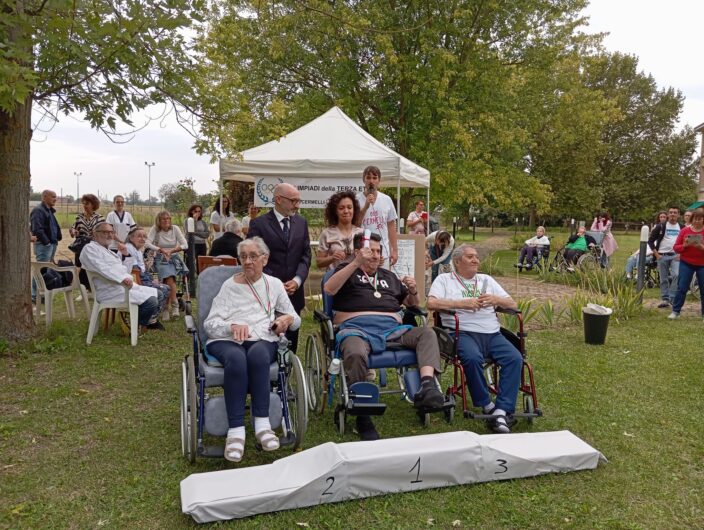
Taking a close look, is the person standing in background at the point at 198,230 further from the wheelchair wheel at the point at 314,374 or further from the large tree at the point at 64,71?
the wheelchair wheel at the point at 314,374

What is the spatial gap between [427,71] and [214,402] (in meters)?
11.9

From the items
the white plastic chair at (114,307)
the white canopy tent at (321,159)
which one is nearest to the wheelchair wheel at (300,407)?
the white plastic chair at (114,307)

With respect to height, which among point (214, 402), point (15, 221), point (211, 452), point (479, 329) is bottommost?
point (211, 452)

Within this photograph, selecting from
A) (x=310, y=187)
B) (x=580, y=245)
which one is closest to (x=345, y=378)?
(x=310, y=187)

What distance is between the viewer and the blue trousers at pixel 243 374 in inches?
123

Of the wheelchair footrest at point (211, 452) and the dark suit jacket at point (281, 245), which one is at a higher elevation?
the dark suit jacket at point (281, 245)

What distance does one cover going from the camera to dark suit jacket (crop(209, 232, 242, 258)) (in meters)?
6.80

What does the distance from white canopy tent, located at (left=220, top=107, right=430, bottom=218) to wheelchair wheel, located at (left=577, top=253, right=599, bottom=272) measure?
13.6ft

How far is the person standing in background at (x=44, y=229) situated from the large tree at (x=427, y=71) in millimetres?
5104

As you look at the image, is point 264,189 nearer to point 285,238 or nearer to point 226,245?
point 226,245

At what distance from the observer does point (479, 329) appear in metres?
3.94

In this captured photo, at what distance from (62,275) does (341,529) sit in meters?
5.74

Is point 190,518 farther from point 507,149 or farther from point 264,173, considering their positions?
point 507,149

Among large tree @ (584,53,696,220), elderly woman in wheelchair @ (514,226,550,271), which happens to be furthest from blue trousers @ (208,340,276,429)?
large tree @ (584,53,696,220)
